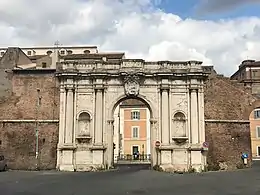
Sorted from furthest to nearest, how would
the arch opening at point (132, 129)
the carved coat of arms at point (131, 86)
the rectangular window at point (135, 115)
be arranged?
1. the rectangular window at point (135, 115)
2. the arch opening at point (132, 129)
3. the carved coat of arms at point (131, 86)

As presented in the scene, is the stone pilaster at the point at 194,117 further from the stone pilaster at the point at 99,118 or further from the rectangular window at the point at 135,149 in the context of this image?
the rectangular window at the point at 135,149

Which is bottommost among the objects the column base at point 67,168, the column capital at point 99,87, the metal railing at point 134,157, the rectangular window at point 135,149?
the metal railing at point 134,157

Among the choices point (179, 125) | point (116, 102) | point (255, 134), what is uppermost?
point (116, 102)

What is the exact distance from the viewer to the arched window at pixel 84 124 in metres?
29.3

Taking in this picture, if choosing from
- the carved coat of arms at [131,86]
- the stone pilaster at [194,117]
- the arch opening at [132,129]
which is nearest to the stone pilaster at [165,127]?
the stone pilaster at [194,117]

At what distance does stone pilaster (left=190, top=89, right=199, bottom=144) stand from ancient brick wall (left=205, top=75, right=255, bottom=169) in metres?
1.19

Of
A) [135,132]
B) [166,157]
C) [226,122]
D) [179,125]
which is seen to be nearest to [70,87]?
[179,125]

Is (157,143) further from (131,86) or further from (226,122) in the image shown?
(226,122)

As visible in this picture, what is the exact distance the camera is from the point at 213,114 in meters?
30.1

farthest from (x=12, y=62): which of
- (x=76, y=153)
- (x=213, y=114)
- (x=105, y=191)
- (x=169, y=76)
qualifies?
(x=105, y=191)

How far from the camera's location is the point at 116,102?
97.1 ft

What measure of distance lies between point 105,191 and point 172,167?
44.2ft

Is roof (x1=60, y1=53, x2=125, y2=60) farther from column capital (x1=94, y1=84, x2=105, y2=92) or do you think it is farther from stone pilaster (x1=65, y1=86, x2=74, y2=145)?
column capital (x1=94, y1=84, x2=105, y2=92)

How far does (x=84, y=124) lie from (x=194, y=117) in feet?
27.5
